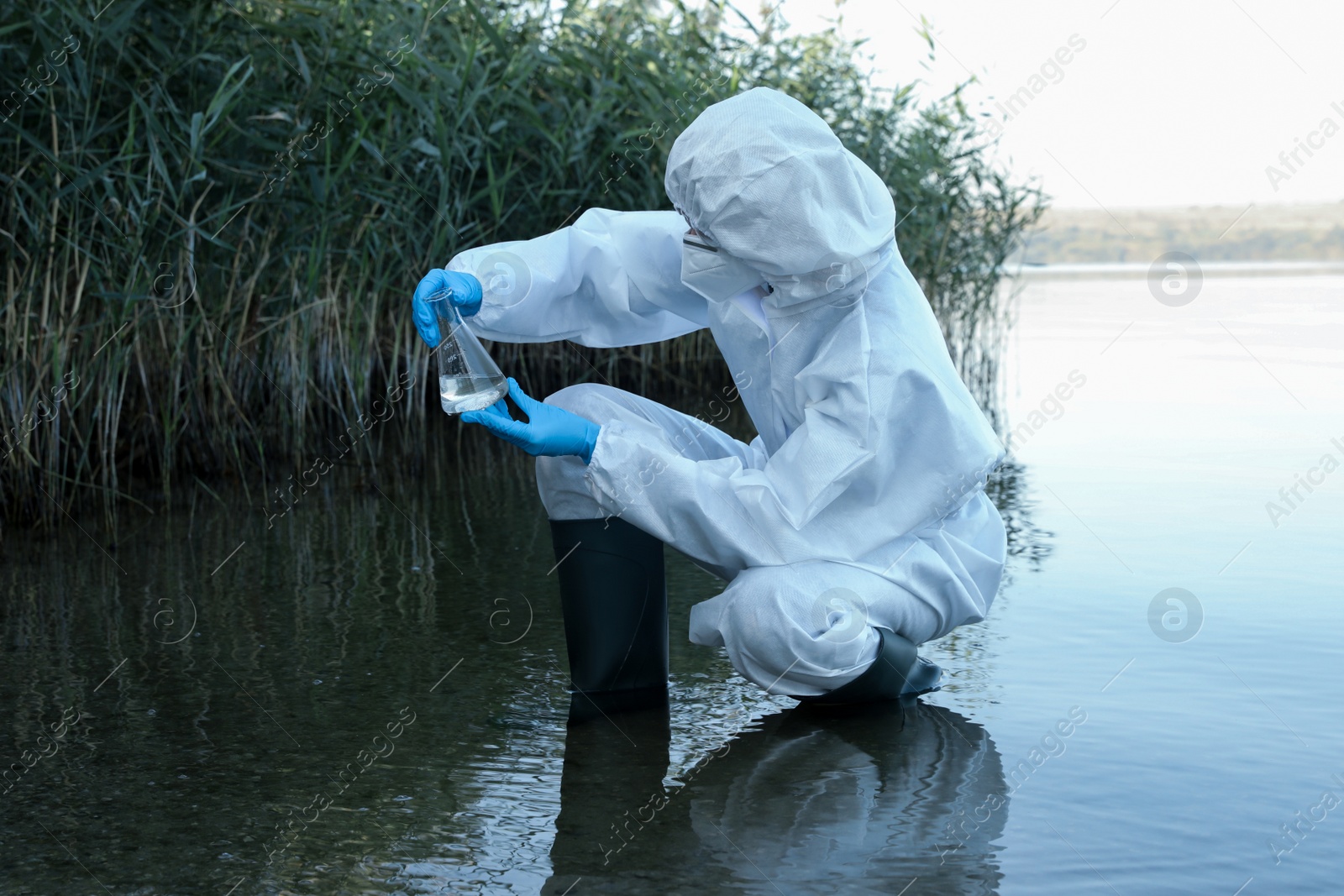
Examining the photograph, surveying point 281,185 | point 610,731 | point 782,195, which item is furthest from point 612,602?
point 281,185

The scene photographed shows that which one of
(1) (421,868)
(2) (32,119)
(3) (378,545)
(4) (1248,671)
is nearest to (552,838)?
(1) (421,868)

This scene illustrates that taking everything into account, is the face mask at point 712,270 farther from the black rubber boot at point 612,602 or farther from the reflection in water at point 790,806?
the reflection in water at point 790,806

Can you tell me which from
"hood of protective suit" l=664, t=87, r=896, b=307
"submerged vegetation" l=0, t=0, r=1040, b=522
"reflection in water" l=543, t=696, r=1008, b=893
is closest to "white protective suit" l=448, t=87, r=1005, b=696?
"hood of protective suit" l=664, t=87, r=896, b=307

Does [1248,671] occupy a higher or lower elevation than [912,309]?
lower

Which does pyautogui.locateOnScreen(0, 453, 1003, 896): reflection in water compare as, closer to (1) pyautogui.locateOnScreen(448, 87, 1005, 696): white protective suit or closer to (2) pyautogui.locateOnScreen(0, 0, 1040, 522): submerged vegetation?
(1) pyautogui.locateOnScreen(448, 87, 1005, 696): white protective suit

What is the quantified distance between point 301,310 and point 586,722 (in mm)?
2636

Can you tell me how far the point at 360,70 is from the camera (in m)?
4.27

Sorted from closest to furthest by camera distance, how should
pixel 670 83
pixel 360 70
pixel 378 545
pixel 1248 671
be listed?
pixel 1248 671 → pixel 378 545 → pixel 360 70 → pixel 670 83

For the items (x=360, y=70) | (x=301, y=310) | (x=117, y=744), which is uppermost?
(x=360, y=70)

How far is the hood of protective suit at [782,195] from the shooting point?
203 centimetres

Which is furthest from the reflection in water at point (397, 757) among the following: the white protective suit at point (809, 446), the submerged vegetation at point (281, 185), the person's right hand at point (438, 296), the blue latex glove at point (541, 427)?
the submerged vegetation at point (281, 185)

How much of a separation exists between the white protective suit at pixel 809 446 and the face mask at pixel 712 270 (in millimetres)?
13

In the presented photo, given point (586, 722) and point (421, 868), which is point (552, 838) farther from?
point (586, 722)

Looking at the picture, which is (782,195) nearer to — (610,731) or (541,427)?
(541,427)
